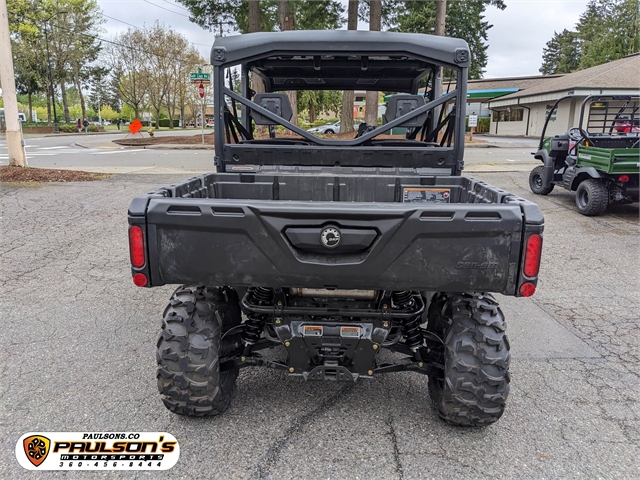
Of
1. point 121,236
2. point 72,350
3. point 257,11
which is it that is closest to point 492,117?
point 257,11

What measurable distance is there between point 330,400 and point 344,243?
1250 mm

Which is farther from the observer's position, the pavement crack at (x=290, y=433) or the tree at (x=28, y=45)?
the tree at (x=28, y=45)

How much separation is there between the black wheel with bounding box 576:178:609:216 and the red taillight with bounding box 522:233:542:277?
7248mm

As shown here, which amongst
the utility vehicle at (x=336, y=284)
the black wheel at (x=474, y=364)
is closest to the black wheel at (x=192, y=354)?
the utility vehicle at (x=336, y=284)

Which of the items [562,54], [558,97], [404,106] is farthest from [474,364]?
[562,54]

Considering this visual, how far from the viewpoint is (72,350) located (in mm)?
3684

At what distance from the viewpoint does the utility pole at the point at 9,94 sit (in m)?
11.0

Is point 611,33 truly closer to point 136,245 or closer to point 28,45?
point 28,45

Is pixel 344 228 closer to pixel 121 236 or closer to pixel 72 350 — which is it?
pixel 72 350

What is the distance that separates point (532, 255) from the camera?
2.30 meters

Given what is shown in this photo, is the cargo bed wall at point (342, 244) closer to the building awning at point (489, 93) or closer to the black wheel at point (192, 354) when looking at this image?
the black wheel at point (192, 354)

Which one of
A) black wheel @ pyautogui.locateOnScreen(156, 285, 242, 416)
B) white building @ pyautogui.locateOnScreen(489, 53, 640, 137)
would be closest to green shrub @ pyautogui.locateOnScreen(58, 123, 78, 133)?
white building @ pyautogui.locateOnScreen(489, 53, 640, 137)

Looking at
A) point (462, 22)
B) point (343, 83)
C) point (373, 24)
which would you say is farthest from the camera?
point (462, 22)

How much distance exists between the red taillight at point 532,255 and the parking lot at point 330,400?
101 cm
